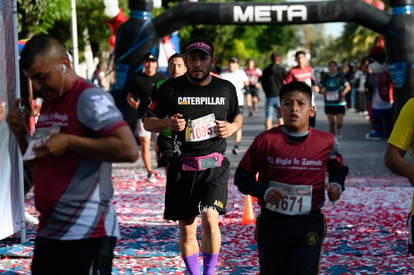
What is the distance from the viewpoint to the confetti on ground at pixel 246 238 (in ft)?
20.8

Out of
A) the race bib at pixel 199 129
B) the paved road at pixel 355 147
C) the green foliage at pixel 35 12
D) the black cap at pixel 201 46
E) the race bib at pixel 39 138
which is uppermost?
the green foliage at pixel 35 12

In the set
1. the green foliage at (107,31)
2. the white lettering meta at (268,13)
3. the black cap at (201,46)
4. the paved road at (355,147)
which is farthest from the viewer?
the green foliage at (107,31)

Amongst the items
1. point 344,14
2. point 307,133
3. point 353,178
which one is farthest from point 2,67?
point 344,14

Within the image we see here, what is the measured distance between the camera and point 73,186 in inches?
133

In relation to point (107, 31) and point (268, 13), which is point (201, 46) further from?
point (107, 31)

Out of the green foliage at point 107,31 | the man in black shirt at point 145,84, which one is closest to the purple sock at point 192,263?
the man in black shirt at point 145,84

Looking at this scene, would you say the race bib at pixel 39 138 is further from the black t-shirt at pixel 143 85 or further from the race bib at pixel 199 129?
the black t-shirt at pixel 143 85

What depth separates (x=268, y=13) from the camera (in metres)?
16.1

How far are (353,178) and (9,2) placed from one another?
6710 millimetres

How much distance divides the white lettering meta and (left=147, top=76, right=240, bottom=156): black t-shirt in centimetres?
1079

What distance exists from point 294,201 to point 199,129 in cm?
151

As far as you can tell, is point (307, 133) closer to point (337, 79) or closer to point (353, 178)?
point (353, 178)

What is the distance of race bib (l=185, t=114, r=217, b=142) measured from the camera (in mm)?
5453

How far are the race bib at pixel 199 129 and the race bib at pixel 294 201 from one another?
1.42 meters
